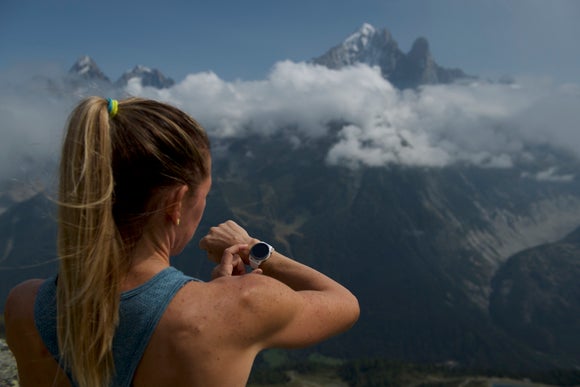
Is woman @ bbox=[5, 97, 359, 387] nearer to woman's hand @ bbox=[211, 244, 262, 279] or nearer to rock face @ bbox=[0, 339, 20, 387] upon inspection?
woman's hand @ bbox=[211, 244, 262, 279]

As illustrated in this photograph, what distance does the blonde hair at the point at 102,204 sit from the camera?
3283mm

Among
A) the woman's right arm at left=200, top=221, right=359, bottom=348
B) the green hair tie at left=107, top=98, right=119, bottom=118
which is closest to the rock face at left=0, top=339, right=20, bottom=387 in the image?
the woman's right arm at left=200, top=221, right=359, bottom=348

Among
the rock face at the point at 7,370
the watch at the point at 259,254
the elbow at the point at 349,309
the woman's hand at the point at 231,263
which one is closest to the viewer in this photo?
the elbow at the point at 349,309

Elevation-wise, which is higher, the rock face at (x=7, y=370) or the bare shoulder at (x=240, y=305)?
the bare shoulder at (x=240, y=305)

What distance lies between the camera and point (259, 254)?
181 inches

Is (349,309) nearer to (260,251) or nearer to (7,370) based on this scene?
(260,251)

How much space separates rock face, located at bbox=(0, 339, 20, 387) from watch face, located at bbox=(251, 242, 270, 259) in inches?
162

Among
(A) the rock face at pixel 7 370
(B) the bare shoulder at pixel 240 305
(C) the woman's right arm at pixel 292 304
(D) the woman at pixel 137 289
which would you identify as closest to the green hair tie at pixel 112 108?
(D) the woman at pixel 137 289

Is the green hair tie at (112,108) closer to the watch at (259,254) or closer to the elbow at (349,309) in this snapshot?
the watch at (259,254)

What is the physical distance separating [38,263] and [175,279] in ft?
6.38

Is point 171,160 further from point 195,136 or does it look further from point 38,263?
point 38,263

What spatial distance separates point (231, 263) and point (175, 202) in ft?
3.58

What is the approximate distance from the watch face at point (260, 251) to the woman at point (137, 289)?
100cm

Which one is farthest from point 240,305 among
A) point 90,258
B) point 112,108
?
point 112,108
